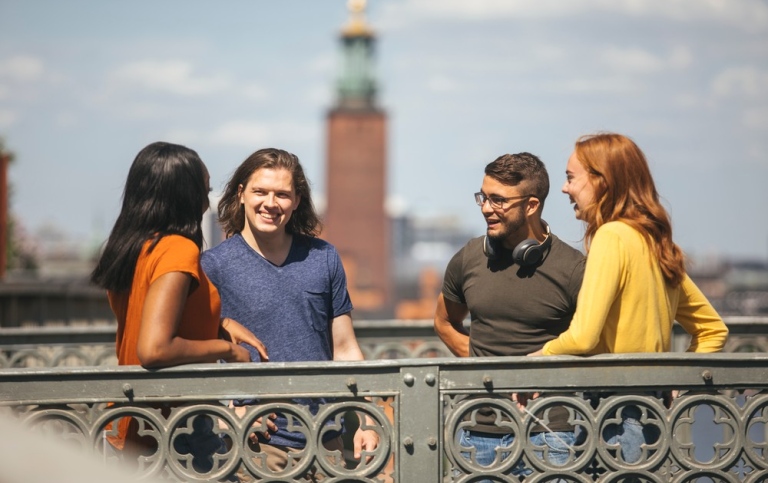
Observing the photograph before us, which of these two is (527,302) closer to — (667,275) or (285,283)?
(667,275)

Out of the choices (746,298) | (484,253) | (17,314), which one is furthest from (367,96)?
(484,253)

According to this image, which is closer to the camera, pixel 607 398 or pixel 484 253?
pixel 607 398

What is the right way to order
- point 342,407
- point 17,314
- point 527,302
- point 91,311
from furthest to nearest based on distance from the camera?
point 91,311
point 17,314
point 527,302
point 342,407

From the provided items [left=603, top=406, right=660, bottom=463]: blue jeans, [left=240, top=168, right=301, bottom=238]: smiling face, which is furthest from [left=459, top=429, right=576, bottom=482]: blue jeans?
Answer: [left=240, top=168, right=301, bottom=238]: smiling face

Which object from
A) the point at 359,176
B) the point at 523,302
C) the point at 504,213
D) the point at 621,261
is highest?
the point at 359,176

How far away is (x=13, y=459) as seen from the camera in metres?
1.68

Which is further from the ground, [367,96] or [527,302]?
[367,96]

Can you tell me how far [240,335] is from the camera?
396 cm

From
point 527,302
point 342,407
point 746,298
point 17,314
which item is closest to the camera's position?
point 342,407

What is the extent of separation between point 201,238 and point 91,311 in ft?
52.9

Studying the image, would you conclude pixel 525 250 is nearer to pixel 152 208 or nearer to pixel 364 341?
pixel 152 208

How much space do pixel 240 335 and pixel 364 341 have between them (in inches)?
110

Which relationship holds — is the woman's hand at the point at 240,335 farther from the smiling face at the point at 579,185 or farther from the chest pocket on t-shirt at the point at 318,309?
the smiling face at the point at 579,185

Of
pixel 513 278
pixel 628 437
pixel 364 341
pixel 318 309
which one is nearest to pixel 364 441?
pixel 318 309
